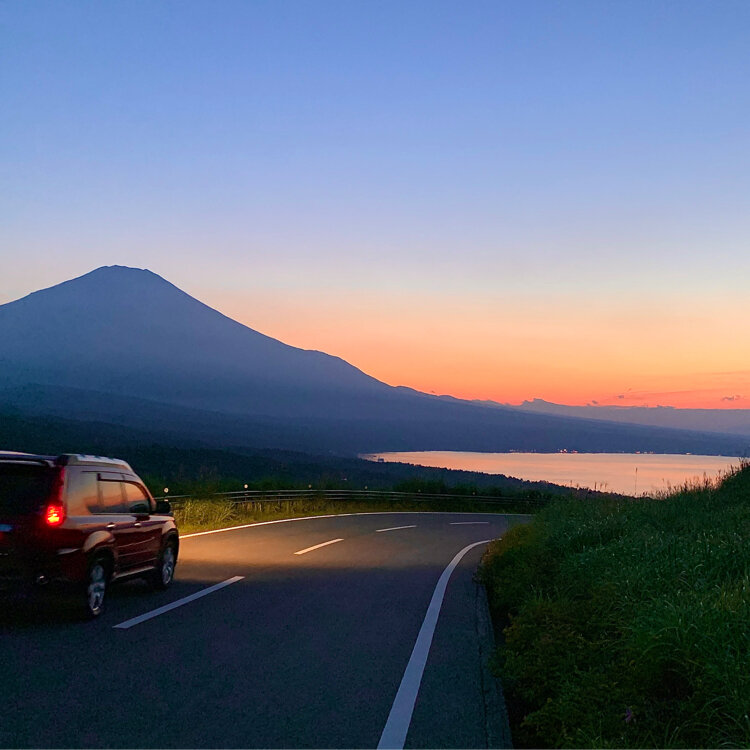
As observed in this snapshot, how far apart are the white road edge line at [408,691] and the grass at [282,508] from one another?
12.0 meters

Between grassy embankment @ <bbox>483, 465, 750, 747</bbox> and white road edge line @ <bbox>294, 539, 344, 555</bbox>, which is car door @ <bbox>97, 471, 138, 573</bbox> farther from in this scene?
white road edge line @ <bbox>294, 539, 344, 555</bbox>

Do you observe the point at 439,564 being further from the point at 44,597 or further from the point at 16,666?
the point at 16,666

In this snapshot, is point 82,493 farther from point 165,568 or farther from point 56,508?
point 165,568

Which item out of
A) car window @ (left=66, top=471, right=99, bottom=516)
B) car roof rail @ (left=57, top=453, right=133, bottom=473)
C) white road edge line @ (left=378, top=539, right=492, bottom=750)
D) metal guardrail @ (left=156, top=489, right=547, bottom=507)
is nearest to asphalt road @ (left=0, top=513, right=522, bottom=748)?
white road edge line @ (left=378, top=539, right=492, bottom=750)

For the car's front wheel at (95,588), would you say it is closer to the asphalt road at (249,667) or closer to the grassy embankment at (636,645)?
the asphalt road at (249,667)

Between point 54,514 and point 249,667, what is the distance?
2938 mm

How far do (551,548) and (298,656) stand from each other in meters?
5.43

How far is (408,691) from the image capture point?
255 inches

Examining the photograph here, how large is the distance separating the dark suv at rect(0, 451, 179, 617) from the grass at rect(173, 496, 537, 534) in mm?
10420

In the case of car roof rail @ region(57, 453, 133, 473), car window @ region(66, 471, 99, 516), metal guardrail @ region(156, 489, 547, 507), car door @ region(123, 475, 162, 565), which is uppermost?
car roof rail @ region(57, 453, 133, 473)

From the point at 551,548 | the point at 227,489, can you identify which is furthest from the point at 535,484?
the point at 551,548

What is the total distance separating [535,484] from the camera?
82.9 meters

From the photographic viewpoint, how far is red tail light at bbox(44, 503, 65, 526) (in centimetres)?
834

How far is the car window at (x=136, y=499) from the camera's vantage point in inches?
409
